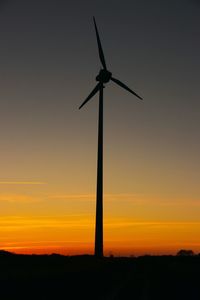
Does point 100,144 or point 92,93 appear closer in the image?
point 100,144

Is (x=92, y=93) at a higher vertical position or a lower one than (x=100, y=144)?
higher

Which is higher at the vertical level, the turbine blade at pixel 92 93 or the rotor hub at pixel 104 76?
the rotor hub at pixel 104 76

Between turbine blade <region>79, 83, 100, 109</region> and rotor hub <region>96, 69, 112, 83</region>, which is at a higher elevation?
rotor hub <region>96, 69, 112, 83</region>

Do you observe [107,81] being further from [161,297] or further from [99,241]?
[161,297]

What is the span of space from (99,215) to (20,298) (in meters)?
49.3

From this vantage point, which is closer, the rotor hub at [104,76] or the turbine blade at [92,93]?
the turbine blade at [92,93]

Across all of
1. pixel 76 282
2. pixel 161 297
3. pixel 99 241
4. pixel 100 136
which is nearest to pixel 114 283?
pixel 76 282

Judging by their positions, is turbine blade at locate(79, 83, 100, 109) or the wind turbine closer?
the wind turbine

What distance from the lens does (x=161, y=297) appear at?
1188 inches

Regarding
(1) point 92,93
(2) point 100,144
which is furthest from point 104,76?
(2) point 100,144

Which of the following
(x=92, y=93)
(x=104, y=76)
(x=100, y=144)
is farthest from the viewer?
(x=92, y=93)

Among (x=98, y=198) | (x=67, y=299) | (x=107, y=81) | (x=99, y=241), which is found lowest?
(x=67, y=299)

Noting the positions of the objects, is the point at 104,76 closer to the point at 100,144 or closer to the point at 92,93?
the point at 92,93

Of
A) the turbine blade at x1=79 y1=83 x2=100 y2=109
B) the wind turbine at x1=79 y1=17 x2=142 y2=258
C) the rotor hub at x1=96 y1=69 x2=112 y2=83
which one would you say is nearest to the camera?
the wind turbine at x1=79 y1=17 x2=142 y2=258
